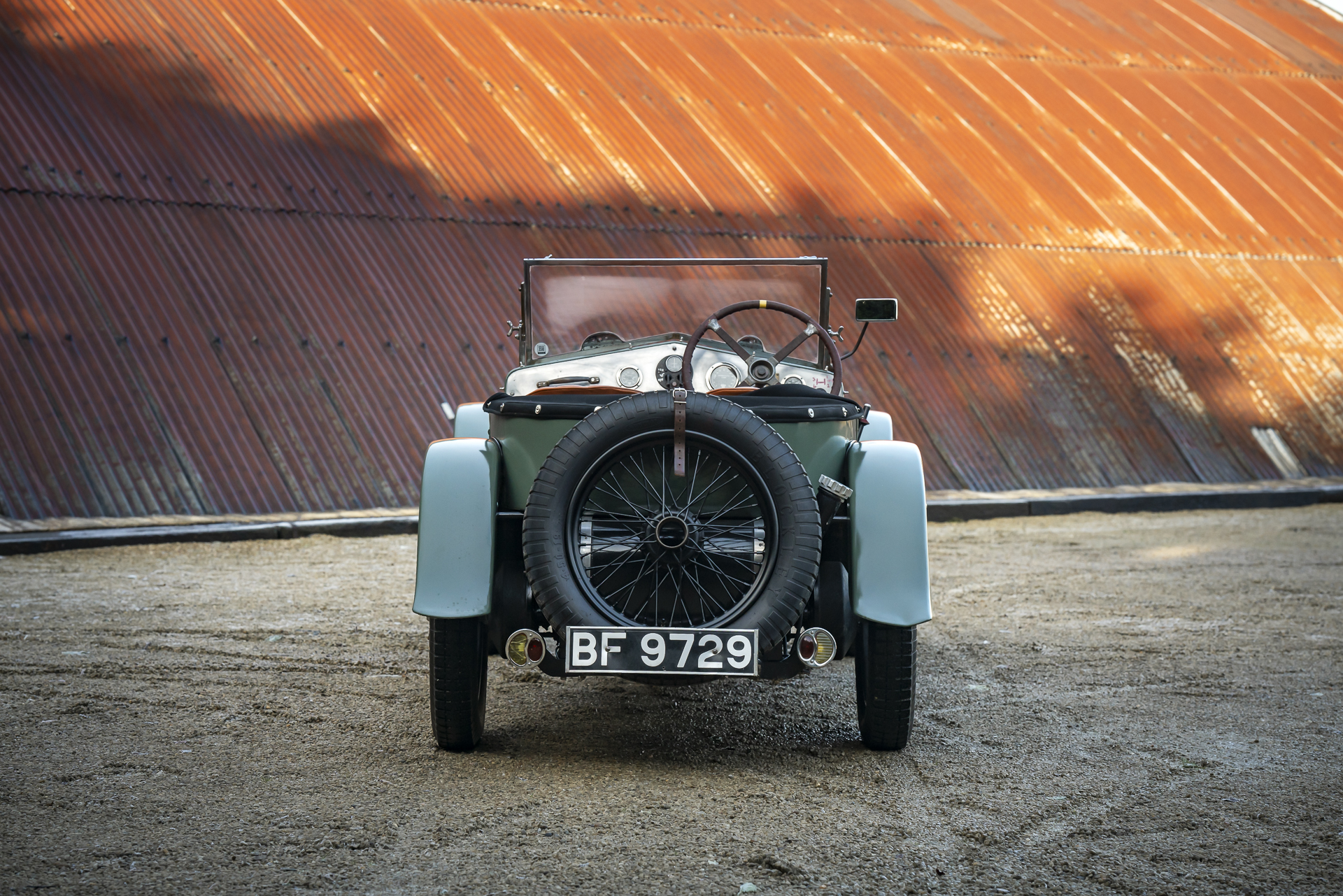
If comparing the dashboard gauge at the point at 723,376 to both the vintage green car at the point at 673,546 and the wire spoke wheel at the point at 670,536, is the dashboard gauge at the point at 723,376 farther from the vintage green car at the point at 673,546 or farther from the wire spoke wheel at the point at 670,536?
the wire spoke wheel at the point at 670,536

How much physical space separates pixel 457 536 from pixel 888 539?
141 cm

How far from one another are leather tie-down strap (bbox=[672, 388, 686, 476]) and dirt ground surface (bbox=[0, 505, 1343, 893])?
0.98 m

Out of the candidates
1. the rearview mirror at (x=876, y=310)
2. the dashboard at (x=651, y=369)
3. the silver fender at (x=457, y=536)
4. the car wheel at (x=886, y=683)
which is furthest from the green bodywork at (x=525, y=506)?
the rearview mirror at (x=876, y=310)

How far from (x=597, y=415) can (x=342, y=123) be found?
9.07m

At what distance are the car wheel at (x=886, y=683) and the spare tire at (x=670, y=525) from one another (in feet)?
1.37

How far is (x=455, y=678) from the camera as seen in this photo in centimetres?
351

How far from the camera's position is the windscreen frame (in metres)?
4.80

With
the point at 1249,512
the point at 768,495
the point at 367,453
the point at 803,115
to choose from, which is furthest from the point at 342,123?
the point at 1249,512

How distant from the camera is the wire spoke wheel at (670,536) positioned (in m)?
3.40

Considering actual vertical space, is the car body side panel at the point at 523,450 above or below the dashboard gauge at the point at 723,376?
below

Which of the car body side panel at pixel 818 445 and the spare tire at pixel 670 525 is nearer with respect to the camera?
the spare tire at pixel 670 525

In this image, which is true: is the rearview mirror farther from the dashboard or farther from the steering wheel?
the dashboard

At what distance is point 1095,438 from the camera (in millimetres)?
11711

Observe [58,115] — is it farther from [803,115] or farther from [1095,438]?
[1095,438]
